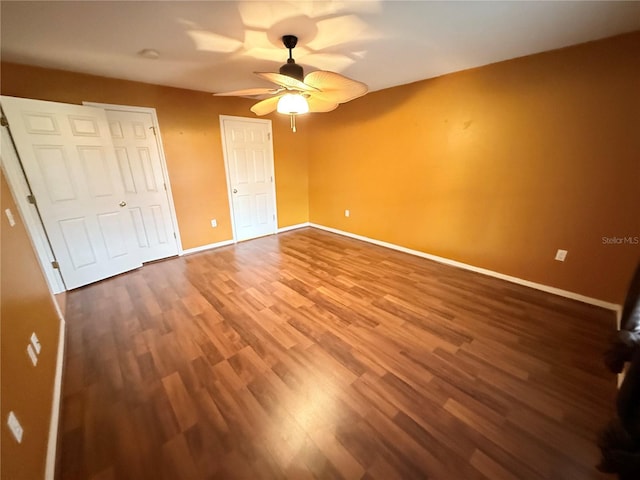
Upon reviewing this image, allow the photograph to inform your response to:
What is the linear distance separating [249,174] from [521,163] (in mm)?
3702

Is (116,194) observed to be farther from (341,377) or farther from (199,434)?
(341,377)

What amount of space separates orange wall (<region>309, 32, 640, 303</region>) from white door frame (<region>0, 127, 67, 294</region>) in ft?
12.8

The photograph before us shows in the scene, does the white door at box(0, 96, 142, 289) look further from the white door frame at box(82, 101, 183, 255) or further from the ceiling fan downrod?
the ceiling fan downrod

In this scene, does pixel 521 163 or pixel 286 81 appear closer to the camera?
pixel 286 81

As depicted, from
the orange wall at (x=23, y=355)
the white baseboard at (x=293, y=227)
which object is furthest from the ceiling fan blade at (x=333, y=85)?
the white baseboard at (x=293, y=227)

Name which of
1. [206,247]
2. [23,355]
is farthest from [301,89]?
[206,247]

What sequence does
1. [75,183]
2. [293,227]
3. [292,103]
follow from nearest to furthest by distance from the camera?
[292,103] < [75,183] < [293,227]

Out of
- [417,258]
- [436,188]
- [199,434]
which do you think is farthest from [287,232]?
[199,434]

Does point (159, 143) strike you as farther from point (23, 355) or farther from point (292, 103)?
point (23, 355)

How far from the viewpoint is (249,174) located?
169 inches

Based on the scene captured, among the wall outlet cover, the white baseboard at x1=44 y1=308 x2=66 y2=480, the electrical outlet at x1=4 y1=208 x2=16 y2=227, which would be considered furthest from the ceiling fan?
the wall outlet cover

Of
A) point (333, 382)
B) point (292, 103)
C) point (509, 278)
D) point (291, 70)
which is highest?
point (291, 70)

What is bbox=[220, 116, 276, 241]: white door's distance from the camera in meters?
3.99

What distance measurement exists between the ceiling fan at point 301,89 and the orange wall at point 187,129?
179 centimetres
